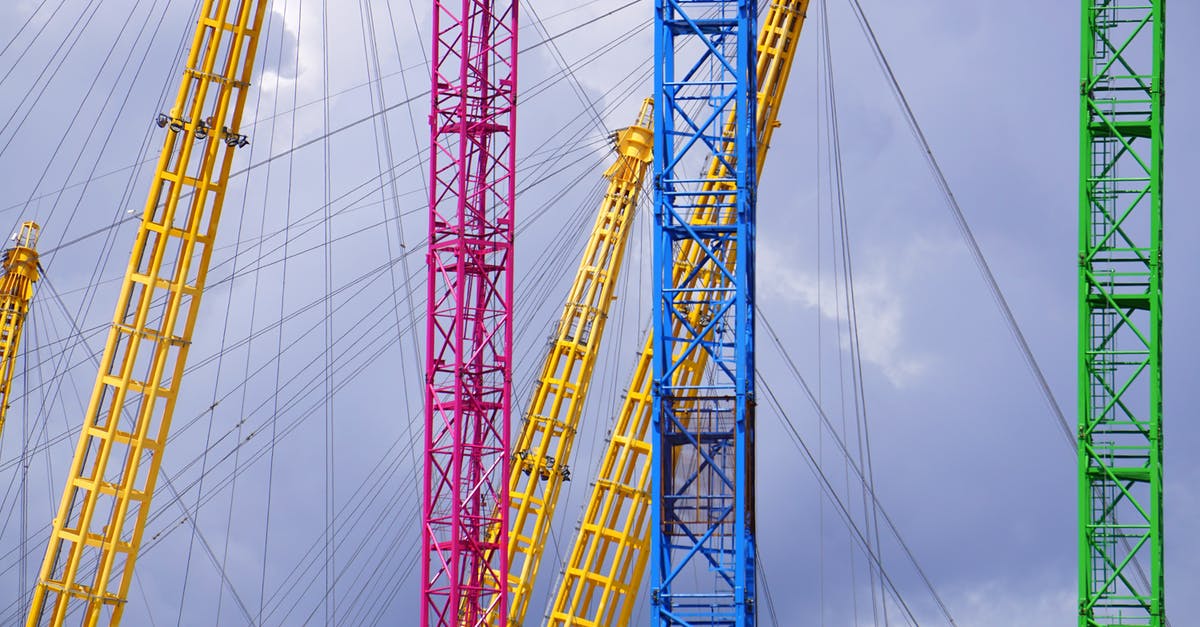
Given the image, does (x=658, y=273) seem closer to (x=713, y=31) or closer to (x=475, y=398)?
(x=713, y=31)

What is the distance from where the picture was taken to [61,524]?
211 ft

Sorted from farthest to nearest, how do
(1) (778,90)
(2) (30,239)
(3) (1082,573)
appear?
(2) (30,239), (1) (778,90), (3) (1082,573)

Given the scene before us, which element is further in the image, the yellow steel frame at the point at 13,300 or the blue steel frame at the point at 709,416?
the yellow steel frame at the point at 13,300

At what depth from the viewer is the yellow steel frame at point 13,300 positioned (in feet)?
294


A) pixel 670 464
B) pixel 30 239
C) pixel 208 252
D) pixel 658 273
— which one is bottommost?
pixel 670 464

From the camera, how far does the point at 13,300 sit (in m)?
90.8

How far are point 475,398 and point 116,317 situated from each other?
10251 millimetres

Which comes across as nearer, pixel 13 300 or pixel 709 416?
pixel 709 416

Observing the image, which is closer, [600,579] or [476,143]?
[476,143]

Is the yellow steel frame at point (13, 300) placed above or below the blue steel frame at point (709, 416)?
above

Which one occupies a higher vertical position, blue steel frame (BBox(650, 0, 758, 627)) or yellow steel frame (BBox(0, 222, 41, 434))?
yellow steel frame (BBox(0, 222, 41, 434))

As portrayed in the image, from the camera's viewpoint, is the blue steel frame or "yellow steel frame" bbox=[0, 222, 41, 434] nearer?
the blue steel frame

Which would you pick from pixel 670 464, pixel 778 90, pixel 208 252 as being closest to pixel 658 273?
pixel 670 464

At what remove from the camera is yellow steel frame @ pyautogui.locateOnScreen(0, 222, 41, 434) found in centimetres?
8956
